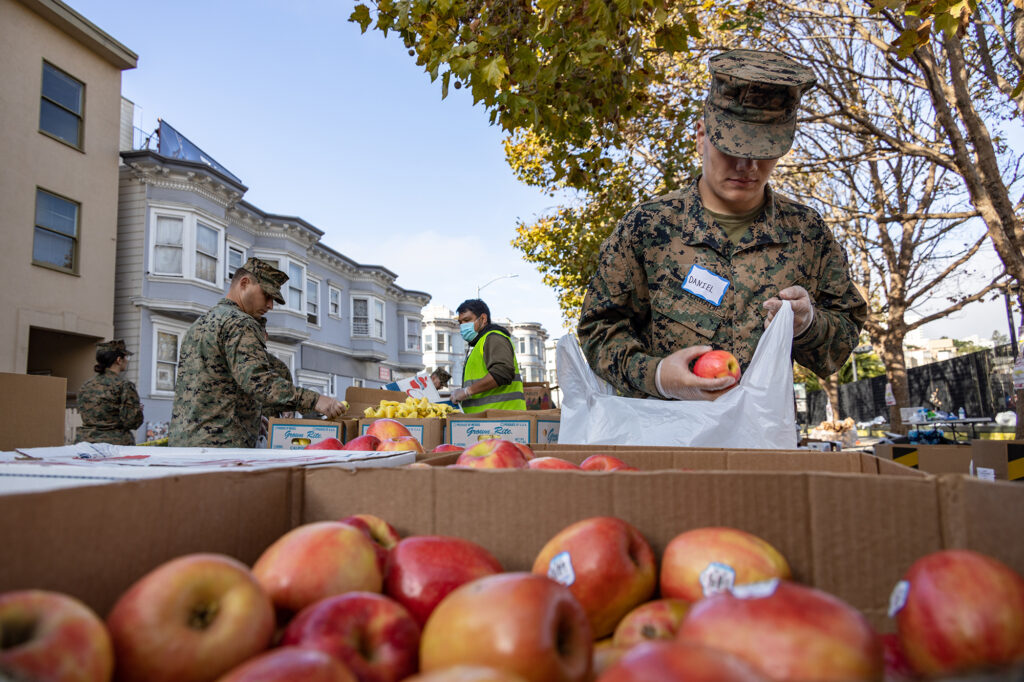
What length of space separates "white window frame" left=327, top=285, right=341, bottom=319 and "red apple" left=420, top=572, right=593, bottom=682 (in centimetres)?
3288

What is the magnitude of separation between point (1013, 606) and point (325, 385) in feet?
107

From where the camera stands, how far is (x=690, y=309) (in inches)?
122

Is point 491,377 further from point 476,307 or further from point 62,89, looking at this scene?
point 62,89

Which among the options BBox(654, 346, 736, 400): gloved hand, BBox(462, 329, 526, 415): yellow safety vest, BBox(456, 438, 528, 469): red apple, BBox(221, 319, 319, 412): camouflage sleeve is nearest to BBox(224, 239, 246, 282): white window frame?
BBox(462, 329, 526, 415): yellow safety vest

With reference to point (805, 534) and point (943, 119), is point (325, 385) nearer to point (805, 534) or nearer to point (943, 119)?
point (943, 119)

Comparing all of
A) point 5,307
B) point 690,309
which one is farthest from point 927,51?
point 5,307

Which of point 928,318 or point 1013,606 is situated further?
point 928,318

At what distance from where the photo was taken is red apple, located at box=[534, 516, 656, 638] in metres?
1.16

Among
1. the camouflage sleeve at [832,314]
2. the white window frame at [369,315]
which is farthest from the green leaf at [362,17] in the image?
the white window frame at [369,315]

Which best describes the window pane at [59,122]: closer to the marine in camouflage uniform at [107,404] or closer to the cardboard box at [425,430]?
the marine in camouflage uniform at [107,404]

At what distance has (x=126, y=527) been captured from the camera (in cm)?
114

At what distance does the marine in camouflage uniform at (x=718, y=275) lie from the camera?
2943 mm

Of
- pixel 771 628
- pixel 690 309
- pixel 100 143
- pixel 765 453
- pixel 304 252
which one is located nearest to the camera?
pixel 771 628

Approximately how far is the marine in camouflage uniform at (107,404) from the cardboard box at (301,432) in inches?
194
